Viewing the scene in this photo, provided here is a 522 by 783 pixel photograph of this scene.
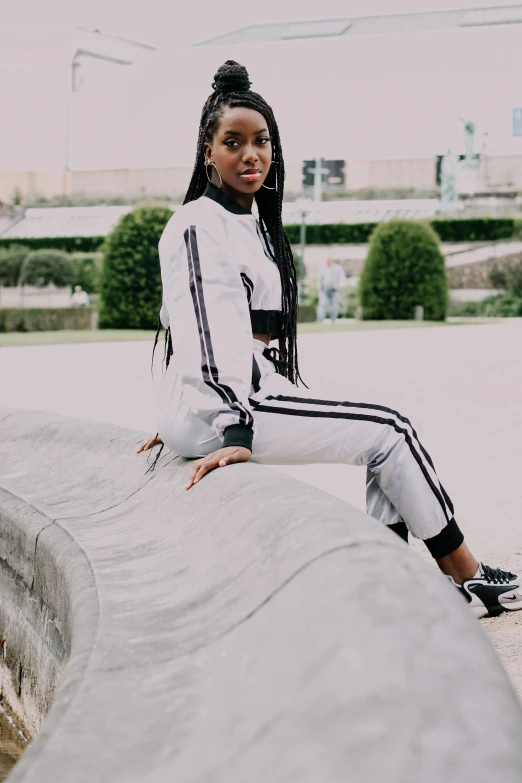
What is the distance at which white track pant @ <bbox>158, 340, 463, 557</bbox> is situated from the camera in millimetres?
2898

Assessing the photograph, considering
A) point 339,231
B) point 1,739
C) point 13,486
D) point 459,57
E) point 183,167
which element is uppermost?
point 459,57

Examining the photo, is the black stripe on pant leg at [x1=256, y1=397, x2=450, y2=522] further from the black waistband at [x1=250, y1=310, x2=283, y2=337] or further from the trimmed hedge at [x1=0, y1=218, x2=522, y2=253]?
the trimmed hedge at [x1=0, y1=218, x2=522, y2=253]

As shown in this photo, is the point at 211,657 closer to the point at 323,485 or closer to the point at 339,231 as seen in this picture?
the point at 323,485

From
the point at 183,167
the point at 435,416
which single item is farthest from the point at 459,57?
the point at 435,416

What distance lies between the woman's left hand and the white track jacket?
0.06m

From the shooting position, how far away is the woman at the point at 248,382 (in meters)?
2.88

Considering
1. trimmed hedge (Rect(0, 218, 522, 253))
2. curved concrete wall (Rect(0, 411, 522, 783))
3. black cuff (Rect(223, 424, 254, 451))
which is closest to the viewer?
curved concrete wall (Rect(0, 411, 522, 783))

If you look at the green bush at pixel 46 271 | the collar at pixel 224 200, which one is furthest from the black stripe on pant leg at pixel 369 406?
the green bush at pixel 46 271

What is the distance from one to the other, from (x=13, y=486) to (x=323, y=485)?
227cm

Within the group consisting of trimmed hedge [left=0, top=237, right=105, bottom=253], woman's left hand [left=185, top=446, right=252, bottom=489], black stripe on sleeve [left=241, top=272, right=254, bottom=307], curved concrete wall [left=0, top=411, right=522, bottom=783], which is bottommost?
curved concrete wall [left=0, top=411, right=522, bottom=783]

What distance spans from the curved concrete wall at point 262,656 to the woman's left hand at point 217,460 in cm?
4

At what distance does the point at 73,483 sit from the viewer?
341 cm

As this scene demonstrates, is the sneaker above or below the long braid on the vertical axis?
below

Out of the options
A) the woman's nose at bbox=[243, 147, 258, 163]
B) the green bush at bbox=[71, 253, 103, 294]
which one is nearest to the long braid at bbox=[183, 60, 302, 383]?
the woman's nose at bbox=[243, 147, 258, 163]
